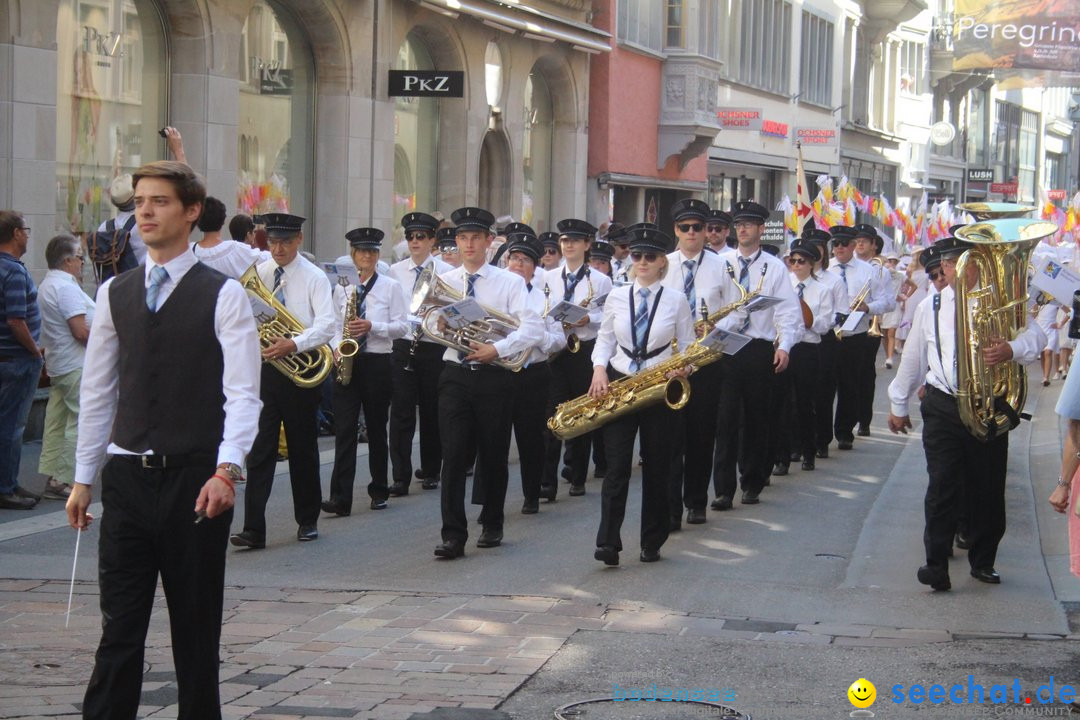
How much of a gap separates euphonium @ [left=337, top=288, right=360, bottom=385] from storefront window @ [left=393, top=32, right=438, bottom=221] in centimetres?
1219

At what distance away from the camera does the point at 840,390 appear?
1519 cm

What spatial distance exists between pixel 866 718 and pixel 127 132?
43.4ft

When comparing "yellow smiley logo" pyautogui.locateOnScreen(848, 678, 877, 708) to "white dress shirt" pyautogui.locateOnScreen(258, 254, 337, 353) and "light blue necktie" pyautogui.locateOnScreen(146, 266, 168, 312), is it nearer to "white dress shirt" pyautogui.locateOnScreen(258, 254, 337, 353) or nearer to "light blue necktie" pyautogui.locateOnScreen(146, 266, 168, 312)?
"light blue necktie" pyautogui.locateOnScreen(146, 266, 168, 312)

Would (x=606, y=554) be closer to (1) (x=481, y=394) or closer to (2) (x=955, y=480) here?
(1) (x=481, y=394)

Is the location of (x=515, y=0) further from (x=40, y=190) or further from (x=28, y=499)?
(x=28, y=499)

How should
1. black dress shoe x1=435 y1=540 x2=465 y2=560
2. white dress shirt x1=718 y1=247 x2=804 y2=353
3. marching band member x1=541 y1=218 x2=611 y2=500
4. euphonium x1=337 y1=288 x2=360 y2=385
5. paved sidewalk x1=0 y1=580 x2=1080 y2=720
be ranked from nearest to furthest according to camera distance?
paved sidewalk x1=0 y1=580 x2=1080 y2=720 → black dress shoe x1=435 y1=540 x2=465 y2=560 → euphonium x1=337 y1=288 x2=360 y2=385 → white dress shirt x1=718 y1=247 x2=804 y2=353 → marching band member x1=541 y1=218 x2=611 y2=500

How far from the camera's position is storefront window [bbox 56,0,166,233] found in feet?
52.9

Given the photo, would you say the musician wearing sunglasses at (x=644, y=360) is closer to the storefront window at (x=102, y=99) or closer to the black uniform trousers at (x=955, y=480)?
the black uniform trousers at (x=955, y=480)

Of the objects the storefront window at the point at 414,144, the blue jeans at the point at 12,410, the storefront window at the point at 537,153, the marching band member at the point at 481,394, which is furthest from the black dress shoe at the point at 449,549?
the storefront window at the point at 537,153

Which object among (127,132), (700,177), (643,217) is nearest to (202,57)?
(127,132)

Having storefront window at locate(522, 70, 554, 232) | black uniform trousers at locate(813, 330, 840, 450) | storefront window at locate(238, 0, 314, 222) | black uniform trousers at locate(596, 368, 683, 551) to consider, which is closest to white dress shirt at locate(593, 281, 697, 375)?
black uniform trousers at locate(596, 368, 683, 551)

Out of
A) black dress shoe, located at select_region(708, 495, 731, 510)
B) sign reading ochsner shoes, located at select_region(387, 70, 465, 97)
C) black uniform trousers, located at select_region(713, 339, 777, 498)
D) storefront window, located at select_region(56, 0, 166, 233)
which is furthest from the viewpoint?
sign reading ochsner shoes, located at select_region(387, 70, 465, 97)

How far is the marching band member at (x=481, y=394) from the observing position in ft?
31.4

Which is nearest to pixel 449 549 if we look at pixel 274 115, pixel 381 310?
pixel 381 310
